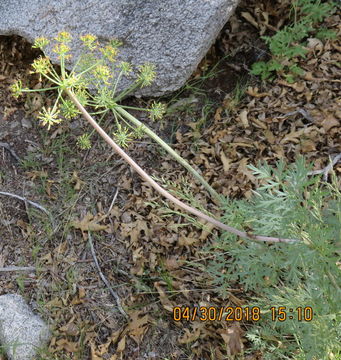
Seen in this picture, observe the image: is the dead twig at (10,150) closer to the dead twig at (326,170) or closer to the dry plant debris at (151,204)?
the dry plant debris at (151,204)

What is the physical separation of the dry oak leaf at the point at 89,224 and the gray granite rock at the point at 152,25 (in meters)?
1.16

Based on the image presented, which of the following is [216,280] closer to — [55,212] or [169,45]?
[55,212]

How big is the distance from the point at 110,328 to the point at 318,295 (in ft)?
5.08

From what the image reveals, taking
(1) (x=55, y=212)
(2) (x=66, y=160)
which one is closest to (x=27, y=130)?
(2) (x=66, y=160)

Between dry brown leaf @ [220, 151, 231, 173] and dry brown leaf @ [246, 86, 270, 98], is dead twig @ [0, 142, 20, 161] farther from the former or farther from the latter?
dry brown leaf @ [246, 86, 270, 98]

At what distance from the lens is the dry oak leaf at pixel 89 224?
3.51m

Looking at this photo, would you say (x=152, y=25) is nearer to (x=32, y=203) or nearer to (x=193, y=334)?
(x=32, y=203)

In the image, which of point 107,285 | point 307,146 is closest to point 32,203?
point 107,285

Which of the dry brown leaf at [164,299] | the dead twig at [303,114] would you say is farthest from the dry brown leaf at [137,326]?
the dead twig at [303,114]

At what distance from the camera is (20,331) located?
3230 mm

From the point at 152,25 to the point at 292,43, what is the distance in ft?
3.62

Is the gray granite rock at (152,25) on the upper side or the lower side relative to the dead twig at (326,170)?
upper

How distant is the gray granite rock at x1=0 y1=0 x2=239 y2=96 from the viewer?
3.48 metres
